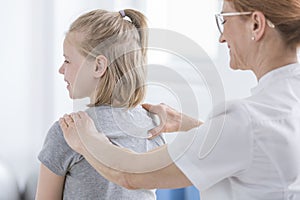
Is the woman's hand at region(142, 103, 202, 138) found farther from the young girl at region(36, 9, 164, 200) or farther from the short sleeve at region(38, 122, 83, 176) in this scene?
the short sleeve at region(38, 122, 83, 176)

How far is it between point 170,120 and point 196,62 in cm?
20

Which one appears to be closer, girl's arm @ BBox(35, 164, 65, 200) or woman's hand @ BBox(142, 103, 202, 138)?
girl's arm @ BBox(35, 164, 65, 200)

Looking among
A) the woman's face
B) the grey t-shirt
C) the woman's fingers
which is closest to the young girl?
the grey t-shirt

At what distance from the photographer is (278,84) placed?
3.95ft

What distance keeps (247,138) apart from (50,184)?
22.3 inches

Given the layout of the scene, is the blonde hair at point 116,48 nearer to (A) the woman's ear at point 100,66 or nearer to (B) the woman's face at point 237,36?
(A) the woman's ear at point 100,66

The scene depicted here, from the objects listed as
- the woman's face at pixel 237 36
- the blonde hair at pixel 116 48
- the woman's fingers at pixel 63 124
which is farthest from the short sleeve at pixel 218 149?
the blonde hair at pixel 116 48

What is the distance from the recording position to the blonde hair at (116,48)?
1486mm

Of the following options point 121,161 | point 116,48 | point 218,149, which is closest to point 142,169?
point 121,161

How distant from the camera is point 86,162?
1451 mm

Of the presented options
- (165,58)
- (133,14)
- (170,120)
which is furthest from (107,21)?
(165,58)

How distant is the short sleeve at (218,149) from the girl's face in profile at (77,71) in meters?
0.41

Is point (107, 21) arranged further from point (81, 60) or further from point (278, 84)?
point (278, 84)

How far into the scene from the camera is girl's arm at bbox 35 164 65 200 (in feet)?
4.81
